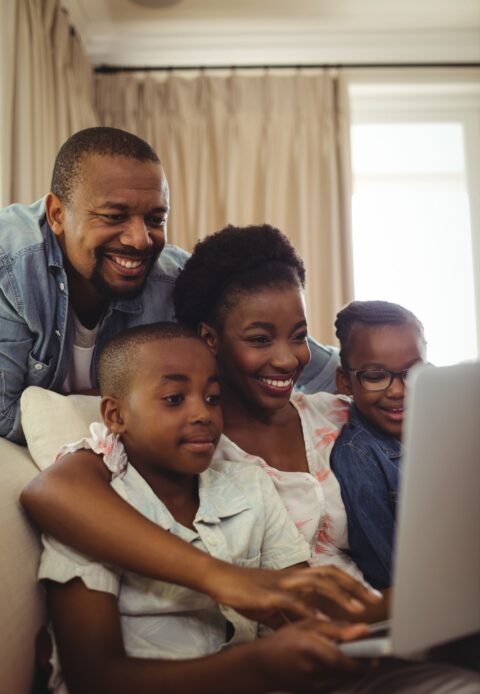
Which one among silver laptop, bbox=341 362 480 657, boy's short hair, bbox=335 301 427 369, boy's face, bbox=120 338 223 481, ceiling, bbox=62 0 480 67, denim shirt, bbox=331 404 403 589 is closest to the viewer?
silver laptop, bbox=341 362 480 657

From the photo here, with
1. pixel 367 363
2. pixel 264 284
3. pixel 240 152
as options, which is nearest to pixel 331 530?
pixel 367 363

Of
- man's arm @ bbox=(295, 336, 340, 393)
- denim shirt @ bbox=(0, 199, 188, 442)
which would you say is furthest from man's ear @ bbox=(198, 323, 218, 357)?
man's arm @ bbox=(295, 336, 340, 393)

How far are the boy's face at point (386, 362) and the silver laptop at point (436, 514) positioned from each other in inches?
25.1

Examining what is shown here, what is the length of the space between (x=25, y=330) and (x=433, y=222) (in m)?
3.18

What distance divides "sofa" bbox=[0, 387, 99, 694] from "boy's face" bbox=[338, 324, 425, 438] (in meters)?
0.55

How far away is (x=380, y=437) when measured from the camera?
4.48 feet

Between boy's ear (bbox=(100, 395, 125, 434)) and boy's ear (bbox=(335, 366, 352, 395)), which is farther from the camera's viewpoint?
boy's ear (bbox=(335, 366, 352, 395))

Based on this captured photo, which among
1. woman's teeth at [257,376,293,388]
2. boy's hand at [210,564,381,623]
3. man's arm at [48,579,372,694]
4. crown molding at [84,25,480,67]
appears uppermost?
crown molding at [84,25,480,67]

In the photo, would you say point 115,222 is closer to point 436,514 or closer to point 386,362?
point 386,362

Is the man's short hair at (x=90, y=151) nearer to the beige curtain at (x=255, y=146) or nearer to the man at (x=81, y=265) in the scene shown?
the man at (x=81, y=265)

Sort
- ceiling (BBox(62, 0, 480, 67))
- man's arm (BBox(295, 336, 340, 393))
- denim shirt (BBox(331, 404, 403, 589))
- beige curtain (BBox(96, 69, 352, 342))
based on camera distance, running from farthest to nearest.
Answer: beige curtain (BBox(96, 69, 352, 342))
ceiling (BBox(62, 0, 480, 67))
man's arm (BBox(295, 336, 340, 393))
denim shirt (BBox(331, 404, 403, 589))

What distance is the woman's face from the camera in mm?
1289

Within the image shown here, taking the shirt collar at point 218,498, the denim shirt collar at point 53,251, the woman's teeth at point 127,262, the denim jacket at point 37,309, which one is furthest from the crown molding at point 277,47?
the shirt collar at point 218,498

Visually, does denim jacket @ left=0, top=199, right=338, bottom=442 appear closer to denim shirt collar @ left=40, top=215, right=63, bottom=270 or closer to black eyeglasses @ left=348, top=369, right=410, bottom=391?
denim shirt collar @ left=40, top=215, right=63, bottom=270
